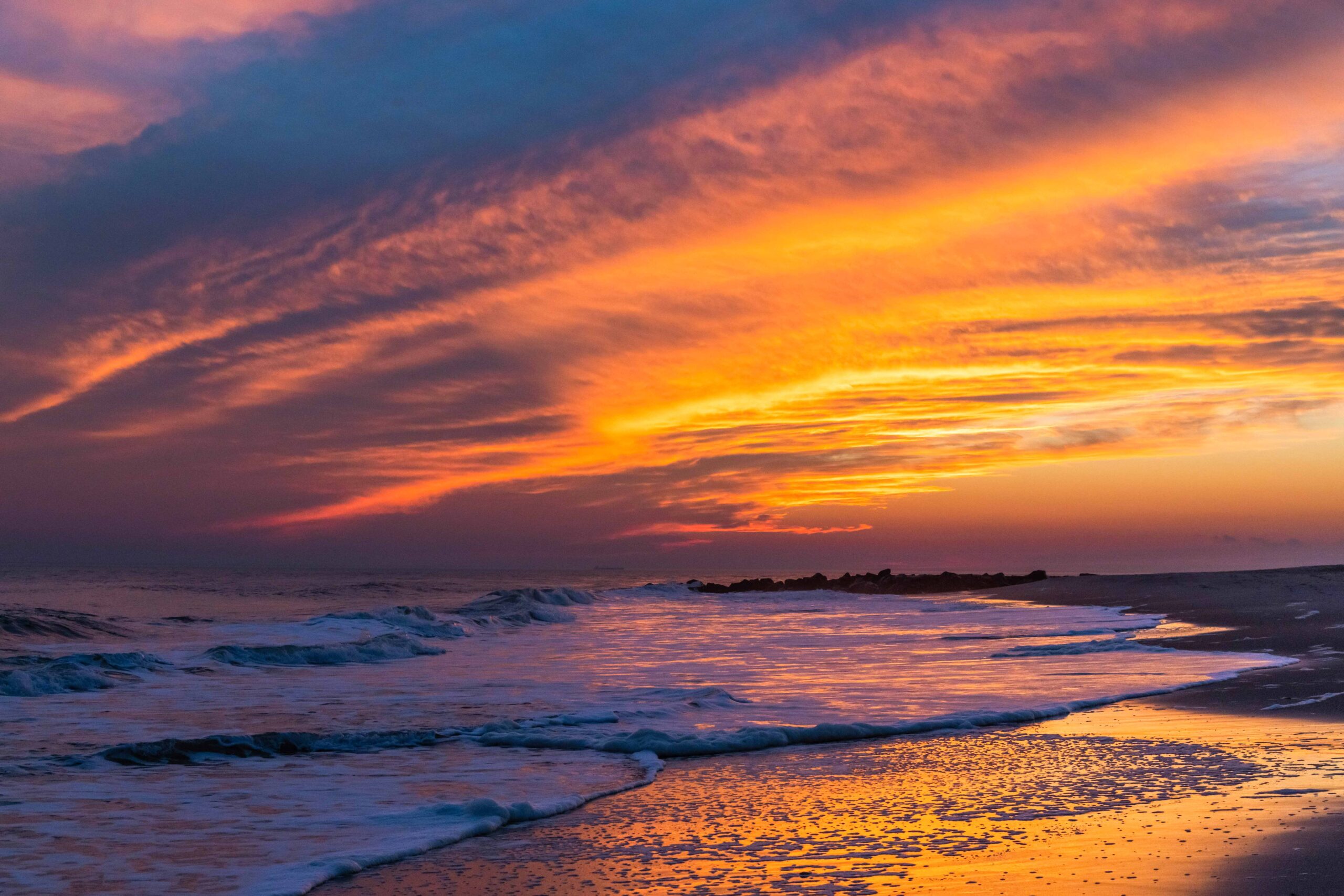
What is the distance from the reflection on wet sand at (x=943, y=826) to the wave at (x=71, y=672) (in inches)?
458

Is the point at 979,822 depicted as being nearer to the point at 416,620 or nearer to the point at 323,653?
the point at 323,653

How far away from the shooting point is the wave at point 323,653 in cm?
2144

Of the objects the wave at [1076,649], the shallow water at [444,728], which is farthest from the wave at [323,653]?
the wave at [1076,649]

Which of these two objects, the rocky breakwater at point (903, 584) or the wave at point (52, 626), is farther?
the rocky breakwater at point (903, 584)

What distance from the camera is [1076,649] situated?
63.8 ft

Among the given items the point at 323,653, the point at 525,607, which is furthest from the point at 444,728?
the point at 525,607

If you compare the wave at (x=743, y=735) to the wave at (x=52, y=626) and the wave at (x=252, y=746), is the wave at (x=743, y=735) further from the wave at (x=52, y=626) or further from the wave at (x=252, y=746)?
the wave at (x=52, y=626)

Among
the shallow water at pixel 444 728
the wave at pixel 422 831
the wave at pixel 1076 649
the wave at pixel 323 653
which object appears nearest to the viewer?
the wave at pixel 422 831

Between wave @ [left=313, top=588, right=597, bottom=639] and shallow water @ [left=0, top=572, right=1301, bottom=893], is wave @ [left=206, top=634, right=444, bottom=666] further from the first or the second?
wave @ [left=313, top=588, right=597, bottom=639]

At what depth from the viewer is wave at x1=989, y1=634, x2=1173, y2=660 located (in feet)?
61.6

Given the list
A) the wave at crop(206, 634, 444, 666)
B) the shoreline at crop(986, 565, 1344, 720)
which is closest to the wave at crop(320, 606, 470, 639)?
the wave at crop(206, 634, 444, 666)

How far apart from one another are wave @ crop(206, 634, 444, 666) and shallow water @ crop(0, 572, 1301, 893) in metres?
0.09

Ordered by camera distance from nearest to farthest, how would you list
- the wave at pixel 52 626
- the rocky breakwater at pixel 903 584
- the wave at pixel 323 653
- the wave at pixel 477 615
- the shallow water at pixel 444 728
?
1. the shallow water at pixel 444 728
2. the wave at pixel 323 653
3. the wave at pixel 52 626
4. the wave at pixel 477 615
5. the rocky breakwater at pixel 903 584

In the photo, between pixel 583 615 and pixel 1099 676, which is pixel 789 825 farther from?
pixel 583 615
